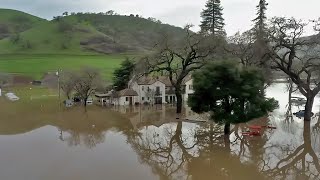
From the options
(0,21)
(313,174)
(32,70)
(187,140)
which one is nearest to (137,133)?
(187,140)

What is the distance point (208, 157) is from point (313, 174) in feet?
20.1

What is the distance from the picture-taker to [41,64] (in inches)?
3656

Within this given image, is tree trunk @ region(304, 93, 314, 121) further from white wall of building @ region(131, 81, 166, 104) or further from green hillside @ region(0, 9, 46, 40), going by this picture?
green hillside @ region(0, 9, 46, 40)

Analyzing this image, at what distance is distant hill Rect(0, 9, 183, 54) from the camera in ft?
406

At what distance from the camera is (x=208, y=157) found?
22.4 meters

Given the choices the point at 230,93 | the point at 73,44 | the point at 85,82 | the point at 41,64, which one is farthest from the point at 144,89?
the point at 73,44

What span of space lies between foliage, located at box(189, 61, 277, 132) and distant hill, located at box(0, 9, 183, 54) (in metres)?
71.3

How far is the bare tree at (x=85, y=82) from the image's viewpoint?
155 ft

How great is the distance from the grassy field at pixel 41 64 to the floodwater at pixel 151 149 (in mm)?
41863

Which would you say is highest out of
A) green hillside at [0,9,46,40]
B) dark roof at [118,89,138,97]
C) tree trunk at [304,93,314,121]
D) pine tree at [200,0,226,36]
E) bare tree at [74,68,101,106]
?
green hillside at [0,9,46,40]

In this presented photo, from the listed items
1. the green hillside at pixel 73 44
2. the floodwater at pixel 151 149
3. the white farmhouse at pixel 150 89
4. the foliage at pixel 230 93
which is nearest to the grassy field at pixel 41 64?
the green hillside at pixel 73 44

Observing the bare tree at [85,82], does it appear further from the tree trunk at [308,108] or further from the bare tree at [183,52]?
the tree trunk at [308,108]

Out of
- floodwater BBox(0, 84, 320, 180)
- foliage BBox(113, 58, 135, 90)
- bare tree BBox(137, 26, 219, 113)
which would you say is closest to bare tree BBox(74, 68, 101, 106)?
foliage BBox(113, 58, 135, 90)

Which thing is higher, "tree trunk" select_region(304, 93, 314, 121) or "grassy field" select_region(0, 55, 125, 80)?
"grassy field" select_region(0, 55, 125, 80)
